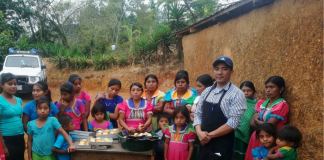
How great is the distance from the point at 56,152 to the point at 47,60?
16.3m

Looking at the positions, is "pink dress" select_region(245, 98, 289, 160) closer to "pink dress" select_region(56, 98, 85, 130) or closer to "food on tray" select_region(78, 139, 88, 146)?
"food on tray" select_region(78, 139, 88, 146)

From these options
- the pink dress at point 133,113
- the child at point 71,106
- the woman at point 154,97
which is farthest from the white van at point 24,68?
the pink dress at point 133,113

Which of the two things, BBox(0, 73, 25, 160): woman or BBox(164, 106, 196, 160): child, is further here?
BBox(164, 106, 196, 160): child

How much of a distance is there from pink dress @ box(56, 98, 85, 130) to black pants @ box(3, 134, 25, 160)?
653 mm

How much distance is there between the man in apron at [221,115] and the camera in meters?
2.31

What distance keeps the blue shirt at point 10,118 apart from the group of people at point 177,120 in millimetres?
10

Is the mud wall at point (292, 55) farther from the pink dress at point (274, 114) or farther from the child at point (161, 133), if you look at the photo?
the child at point (161, 133)

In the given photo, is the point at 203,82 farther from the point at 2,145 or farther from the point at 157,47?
the point at 157,47

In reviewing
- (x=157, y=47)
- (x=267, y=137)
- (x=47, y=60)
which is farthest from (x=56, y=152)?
(x=47, y=60)

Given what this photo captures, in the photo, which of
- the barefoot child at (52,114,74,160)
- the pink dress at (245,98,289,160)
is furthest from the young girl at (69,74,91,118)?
the pink dress at (245,98,289,160)

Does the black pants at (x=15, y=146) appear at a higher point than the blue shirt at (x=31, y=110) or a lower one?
lower

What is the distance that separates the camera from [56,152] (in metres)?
3.03

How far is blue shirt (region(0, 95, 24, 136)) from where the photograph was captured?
115 inches

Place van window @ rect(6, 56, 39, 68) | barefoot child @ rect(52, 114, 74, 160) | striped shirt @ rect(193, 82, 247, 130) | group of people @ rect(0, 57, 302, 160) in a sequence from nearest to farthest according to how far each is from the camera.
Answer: striped shirt @ rect(193, 82, 247, 130), group of people @ rect(0, 57, 302, 160), barefoot child @ rect(52, 114, 74, 160), van window @ rect(6, 56, 39, 68)
